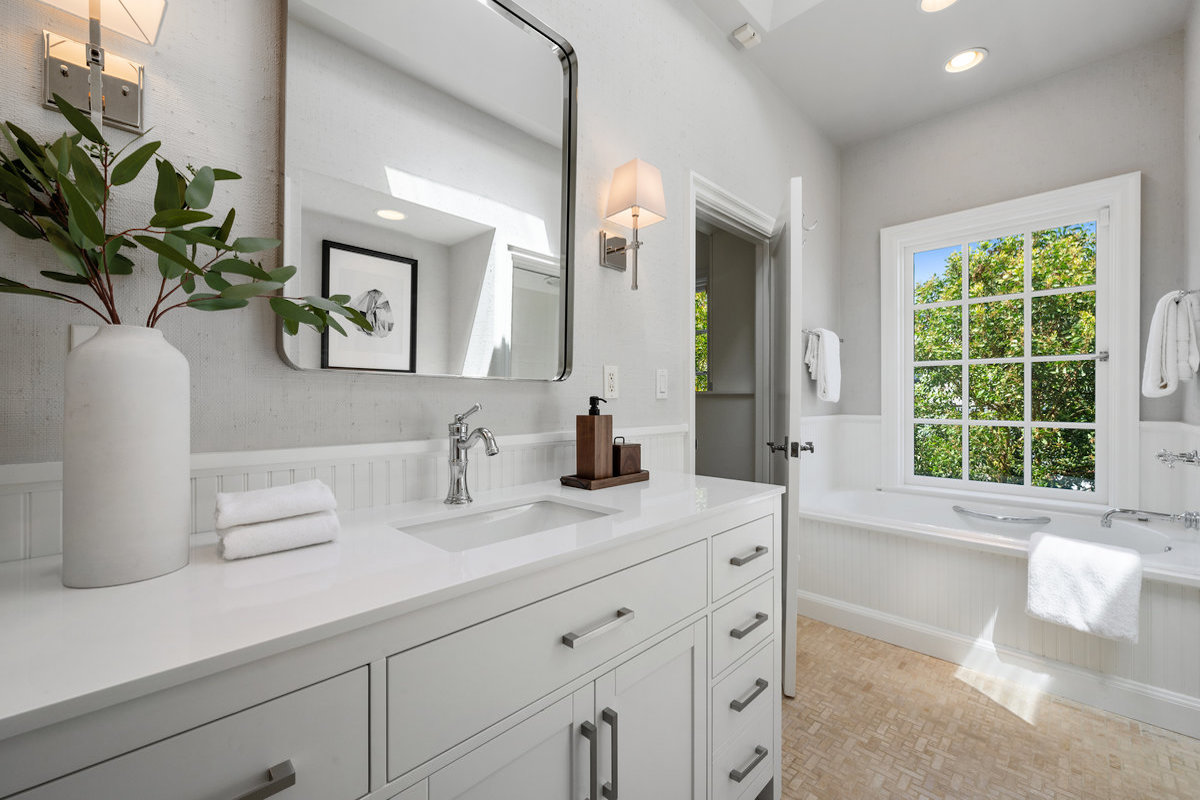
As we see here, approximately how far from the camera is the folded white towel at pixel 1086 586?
1.72m

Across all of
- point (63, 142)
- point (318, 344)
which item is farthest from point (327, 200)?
point (63, 142)

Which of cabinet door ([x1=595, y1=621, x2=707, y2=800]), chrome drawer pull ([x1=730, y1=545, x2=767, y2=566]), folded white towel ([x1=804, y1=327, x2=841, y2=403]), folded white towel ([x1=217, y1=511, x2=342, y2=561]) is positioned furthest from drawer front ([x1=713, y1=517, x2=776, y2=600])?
folded white towel ([x1=804, y1=327, x2=841, y2=403])

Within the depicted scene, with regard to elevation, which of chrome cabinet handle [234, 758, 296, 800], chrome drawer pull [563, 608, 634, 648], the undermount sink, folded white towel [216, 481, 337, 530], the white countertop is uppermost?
folded white towel [216, 481, 337, 530]

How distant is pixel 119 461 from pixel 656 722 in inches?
37.6

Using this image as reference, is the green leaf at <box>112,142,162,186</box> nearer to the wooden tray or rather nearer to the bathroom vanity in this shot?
the bathroom vanity

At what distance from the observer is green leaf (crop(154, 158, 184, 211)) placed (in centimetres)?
70

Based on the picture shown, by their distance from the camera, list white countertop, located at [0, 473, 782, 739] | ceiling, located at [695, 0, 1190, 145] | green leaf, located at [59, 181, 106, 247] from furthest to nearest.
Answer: ceiling, located at [695, 0, 1190, 145], green leaf, located at [59, 181, 106, 247], white countertop, located at [0, 473, 782, 739]

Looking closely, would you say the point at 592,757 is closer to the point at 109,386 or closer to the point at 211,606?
the point at 211,606

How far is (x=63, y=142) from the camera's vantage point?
605 mm

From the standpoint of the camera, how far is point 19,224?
0.69 metres

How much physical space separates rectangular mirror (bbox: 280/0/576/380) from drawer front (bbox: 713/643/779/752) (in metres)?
0.89

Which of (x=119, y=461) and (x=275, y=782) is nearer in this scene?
(x=275, y=782)

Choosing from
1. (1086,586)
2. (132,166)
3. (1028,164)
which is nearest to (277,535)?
(132,166)

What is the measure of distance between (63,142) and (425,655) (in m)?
0.74
